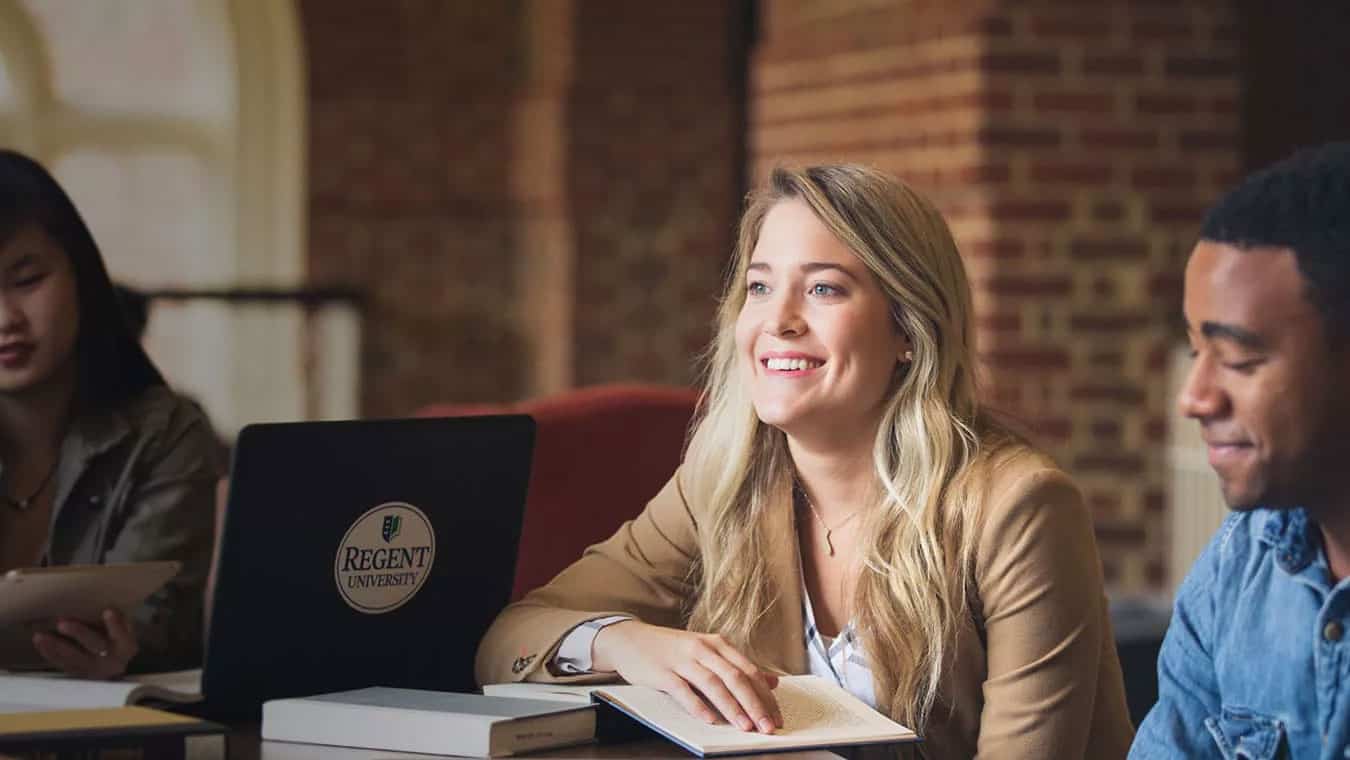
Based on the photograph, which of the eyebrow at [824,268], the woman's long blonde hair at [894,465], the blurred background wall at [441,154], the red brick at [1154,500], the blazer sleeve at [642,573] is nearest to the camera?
the woman's long blonde hair at [894,465]

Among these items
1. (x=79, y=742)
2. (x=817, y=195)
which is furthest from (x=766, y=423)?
(x=79, y=742)

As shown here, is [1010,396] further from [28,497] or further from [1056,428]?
[28,497]

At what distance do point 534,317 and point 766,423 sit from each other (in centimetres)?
569

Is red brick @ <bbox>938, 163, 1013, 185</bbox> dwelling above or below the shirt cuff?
above

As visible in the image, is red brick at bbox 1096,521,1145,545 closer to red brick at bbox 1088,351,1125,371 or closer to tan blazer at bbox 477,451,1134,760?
red brick at bbox 1088,351,1125,371

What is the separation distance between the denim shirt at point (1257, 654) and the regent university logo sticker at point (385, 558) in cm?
78

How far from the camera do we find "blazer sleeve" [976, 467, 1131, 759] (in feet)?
6.56

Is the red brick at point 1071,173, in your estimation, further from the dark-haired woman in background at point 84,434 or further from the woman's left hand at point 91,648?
the woman's left hand at point 91,648

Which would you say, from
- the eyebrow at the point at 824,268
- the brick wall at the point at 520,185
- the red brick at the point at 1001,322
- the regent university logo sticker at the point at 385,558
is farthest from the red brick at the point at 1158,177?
the regent university logo sticker at the point at 385,558

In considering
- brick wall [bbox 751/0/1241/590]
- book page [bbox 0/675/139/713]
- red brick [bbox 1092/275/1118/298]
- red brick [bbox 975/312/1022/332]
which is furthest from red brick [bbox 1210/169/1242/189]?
book page [bbox 0/675/139/713]

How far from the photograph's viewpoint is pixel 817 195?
221cm

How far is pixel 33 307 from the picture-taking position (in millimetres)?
2486

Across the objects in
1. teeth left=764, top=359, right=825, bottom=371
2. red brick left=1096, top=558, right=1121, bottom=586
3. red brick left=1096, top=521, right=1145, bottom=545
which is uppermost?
teeth left=764, top=359, right=825, bottom=371

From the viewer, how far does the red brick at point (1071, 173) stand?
15.1 feet
